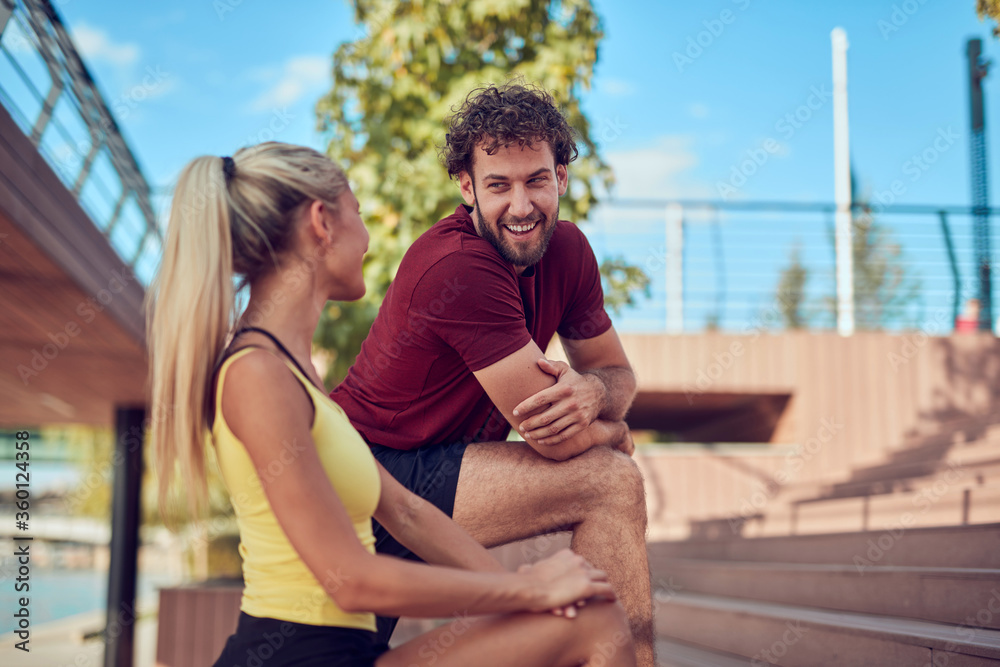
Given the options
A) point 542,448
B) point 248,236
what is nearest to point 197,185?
point 248,236

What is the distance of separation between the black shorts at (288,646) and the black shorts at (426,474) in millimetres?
602

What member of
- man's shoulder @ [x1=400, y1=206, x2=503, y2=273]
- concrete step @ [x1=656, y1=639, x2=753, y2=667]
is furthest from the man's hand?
concrete step @ [x1=656, y1=639, x2=753, y2=667]

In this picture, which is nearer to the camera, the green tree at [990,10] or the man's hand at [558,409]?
the man's hand at [558,409]

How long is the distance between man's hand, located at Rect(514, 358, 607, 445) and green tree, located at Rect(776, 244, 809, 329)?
6992 mm

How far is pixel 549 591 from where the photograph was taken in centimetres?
136

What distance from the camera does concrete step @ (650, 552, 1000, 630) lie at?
8.50 ft

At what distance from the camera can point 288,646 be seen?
1.31 metres

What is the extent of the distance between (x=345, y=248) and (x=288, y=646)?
0.72 m

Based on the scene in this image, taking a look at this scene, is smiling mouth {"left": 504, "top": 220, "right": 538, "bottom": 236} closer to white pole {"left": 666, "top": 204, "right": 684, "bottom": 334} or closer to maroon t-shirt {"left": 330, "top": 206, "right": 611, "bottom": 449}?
maroon t-shirt {"left": 330, "top": 206, "right": 611, "bottom": 449}

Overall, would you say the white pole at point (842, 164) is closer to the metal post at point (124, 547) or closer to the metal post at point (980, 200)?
the metal post at point (980, 200)

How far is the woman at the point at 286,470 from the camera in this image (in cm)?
128

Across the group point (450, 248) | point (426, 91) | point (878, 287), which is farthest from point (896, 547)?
point (878, 287)

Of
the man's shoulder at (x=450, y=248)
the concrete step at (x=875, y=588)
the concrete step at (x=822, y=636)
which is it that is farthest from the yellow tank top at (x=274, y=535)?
the concrete step at (x=875, y=588)

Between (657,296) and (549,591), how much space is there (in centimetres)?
736
